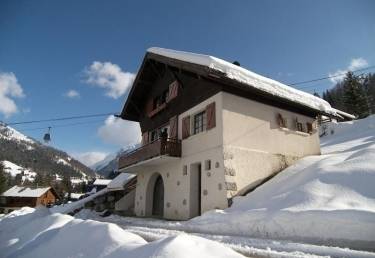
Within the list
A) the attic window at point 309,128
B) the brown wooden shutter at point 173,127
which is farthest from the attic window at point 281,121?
the brown wooden shutter at point 173,127

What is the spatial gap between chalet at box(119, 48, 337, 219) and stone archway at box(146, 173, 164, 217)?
0.07m

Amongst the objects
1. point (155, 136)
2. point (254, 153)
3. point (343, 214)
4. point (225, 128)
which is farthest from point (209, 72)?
point (155, 136)

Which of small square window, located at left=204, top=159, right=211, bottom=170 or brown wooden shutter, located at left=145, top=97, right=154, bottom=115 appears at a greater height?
brown wooden shutter, located at left=145, top=97, right=154, bottom=115

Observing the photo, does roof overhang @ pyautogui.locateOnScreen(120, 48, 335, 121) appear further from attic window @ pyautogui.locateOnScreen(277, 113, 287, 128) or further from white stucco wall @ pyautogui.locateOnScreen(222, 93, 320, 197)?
attic window @ pyautogui.locateOnScreen(277, 113, 287, 128)

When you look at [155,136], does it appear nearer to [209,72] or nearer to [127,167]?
[127,167]

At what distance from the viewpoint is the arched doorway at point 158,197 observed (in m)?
20.8

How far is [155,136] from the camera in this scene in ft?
74.2

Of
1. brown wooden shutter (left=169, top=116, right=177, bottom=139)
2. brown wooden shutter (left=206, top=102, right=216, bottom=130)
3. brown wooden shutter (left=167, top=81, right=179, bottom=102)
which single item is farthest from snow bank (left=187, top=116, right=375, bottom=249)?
brown wooden shutter (left=167, top=81, right=179, bottom=102)

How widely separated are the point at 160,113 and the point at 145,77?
3699mm

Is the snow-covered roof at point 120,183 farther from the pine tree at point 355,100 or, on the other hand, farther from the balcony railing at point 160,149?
the pine tree at point 355,100

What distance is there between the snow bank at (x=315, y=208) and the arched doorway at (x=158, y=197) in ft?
28.9

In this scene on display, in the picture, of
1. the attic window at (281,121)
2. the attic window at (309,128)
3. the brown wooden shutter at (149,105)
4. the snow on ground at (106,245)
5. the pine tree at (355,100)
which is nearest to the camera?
the snow on ground at (106,245)

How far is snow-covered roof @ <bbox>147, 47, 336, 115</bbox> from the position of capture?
14075 millimetres

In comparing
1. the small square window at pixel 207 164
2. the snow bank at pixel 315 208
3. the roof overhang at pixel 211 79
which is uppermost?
the roof overhang at pixel 211 79
